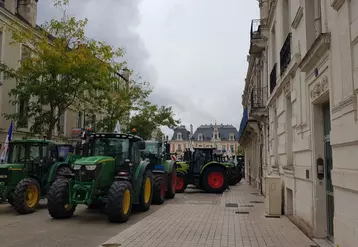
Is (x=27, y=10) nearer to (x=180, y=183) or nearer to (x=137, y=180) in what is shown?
(x=180, y=183)

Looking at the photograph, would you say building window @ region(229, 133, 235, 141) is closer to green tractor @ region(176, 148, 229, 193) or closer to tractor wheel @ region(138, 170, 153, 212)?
green tractor @ region(176, 148, 229, 193)

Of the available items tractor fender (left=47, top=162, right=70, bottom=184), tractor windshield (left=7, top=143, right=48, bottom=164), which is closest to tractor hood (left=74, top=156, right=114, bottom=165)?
tractor fender (left=47, top=162, right=70, bottom=184)

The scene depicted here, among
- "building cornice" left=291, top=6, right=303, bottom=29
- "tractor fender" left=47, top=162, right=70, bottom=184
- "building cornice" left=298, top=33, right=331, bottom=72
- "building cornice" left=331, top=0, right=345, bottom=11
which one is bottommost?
"tractor fender" left=47, top=162, right=70, bottom=184

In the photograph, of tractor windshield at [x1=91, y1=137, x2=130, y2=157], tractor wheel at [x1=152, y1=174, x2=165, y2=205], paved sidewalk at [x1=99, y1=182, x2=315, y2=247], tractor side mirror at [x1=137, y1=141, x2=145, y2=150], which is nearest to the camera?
paved sidewalk at [x1=99, y1=182, x2=315, y2=247]

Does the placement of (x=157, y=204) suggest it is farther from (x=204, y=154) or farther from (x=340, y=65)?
(x=340, y=65)

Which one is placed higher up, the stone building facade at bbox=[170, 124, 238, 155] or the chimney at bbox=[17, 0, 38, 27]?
the chimney at bbox=[17, 0, 38, 27]

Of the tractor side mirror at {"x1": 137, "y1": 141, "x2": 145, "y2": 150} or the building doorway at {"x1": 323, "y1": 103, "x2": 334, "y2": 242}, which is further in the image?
the tractor side mirror at {"x1": 137, "y1": 141, "x2": 145, "y2": 150}

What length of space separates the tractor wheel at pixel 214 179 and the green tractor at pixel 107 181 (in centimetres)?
742

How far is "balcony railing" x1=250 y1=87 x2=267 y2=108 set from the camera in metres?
16.5

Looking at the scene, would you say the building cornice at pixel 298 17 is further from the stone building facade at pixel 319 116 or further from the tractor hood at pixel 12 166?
the tractor hood at pixel 12 166

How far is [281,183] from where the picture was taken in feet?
36.1

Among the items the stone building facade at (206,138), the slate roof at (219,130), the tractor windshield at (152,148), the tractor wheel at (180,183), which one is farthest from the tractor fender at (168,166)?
the slate roof at (219,130)

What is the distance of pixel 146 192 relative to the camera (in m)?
12.3

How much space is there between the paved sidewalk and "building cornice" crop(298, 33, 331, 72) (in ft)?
11.5
